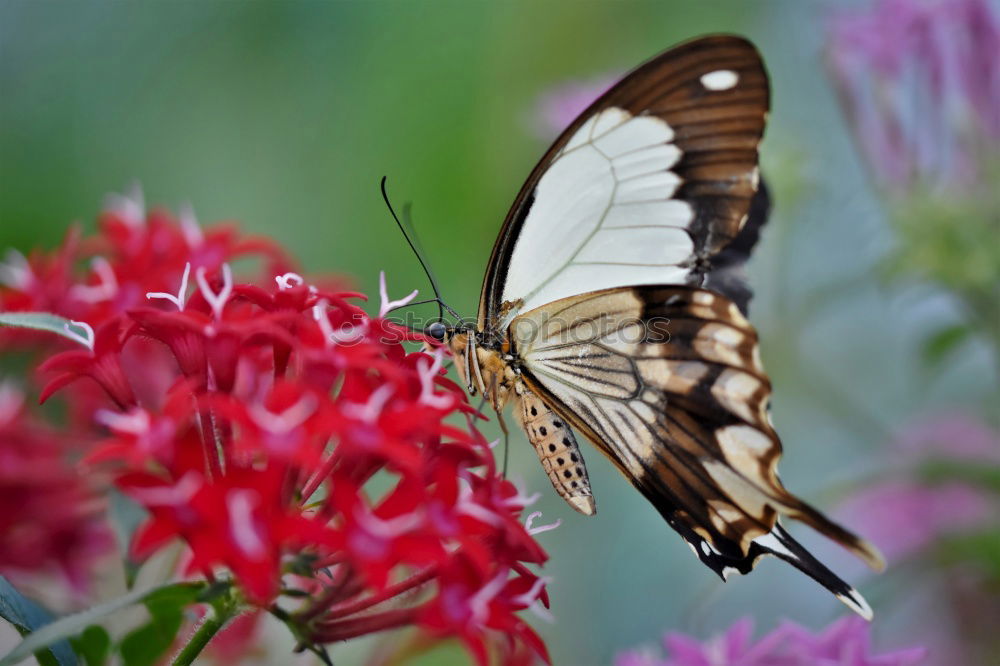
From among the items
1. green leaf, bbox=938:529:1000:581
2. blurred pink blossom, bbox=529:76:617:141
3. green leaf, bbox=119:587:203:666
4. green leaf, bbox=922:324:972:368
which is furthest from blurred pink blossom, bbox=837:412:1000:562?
green leaf, bbox=119:587:203:666

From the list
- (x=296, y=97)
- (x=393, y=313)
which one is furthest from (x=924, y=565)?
(x=296, y=97)

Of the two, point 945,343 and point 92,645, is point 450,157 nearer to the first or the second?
point 945,343

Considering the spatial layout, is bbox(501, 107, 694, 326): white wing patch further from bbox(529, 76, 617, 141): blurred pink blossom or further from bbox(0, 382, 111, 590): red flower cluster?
bbox(529, 76, 617, 141): blurred pink blossom

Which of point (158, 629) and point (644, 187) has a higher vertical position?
point (644, 187)

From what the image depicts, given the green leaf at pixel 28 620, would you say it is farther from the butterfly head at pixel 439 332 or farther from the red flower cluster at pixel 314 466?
the butterfly head at pixel 439 332

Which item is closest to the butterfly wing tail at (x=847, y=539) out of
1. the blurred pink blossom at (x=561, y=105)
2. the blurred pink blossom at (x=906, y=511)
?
the blurred pink blossom at (x=906, y=511)

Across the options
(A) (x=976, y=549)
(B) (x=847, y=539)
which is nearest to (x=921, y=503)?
(A) (x=976, y=549)
